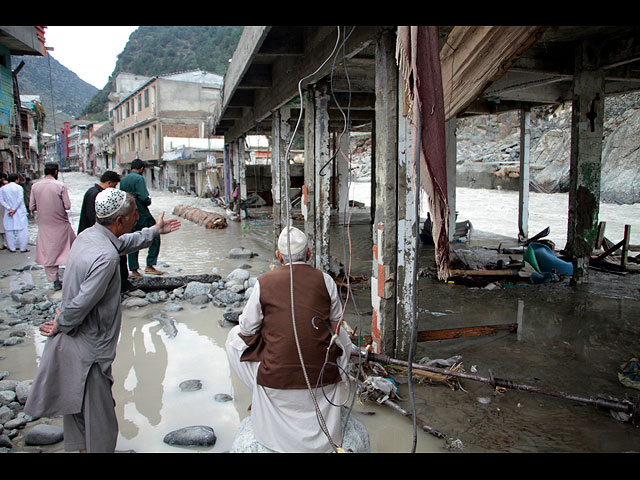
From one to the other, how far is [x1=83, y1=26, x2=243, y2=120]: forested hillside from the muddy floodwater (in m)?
70.9

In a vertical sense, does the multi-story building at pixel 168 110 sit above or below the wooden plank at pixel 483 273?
above

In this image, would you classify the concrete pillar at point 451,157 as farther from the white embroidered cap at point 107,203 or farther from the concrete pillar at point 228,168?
the concrete pillar at point 228,168

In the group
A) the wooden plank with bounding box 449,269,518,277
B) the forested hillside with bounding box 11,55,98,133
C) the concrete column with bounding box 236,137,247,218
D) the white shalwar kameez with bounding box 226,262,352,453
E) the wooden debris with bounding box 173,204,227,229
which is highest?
the forested hillside with bounding box 11,55,98,133

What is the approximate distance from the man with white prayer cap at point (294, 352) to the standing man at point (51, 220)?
5.65m

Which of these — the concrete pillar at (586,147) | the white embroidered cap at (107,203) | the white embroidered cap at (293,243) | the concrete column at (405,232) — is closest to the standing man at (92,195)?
the white embroidered cap at (107,203)

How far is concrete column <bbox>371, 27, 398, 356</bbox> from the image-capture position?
4.12m

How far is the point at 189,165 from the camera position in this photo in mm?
35062

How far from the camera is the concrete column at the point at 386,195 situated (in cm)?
412

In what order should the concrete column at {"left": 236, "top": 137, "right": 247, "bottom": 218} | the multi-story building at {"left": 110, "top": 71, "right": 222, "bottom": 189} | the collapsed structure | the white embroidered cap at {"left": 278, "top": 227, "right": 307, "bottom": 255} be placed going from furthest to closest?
the multi-story building at {"left": 110, "top": 71, "right": 222, "bottom": 189}, the concrete column at {"left": 236, "top": 137, "right": 247, "bottom": 218}, the collapsed structure, the white embroidered cap at {"left": 278, "top": 227, "right": 307, "bottom": 255}

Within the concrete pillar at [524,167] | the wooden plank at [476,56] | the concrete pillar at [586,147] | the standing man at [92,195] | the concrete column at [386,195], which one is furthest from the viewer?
the concrete pillar at [524,167]

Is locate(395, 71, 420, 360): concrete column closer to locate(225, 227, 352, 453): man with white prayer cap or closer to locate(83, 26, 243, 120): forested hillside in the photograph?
locate(225, 227, 352, 453): man with white prayer cap

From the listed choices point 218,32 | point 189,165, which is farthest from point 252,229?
point 218,32

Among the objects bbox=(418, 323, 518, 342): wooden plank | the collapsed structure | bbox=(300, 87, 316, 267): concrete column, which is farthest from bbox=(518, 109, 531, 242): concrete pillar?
bbox=(418, 323, 518, 342): wooden plank

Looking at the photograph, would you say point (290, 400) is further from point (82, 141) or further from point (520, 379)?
point (82, 141)
